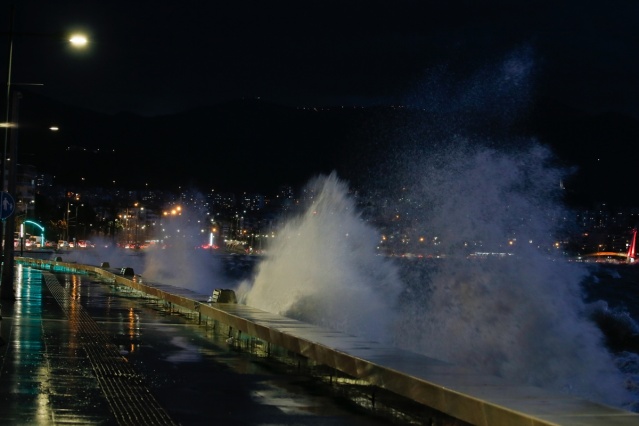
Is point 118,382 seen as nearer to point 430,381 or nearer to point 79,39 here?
point 430,381

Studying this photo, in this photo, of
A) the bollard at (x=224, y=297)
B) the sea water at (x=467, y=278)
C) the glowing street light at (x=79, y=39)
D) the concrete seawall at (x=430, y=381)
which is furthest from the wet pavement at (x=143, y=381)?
the sea water at (x=467, y=278)

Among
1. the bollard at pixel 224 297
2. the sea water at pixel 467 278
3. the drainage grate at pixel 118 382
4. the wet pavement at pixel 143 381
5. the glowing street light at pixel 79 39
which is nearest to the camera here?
the drainage grate at pixel 118 382

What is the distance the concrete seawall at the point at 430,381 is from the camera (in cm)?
932

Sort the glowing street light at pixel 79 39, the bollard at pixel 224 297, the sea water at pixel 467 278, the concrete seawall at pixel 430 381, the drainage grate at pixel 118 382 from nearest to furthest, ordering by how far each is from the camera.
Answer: the concrete seawall at pixel 430 381
the drainage grate at pixel 118 382
the glowing street light at pixel 79 39
the bollard at pixel 224 297
the sea water at pixel 467 278

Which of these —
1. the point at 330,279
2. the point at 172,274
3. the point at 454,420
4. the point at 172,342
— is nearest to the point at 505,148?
the point at 330,279

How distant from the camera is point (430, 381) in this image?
11289 mm

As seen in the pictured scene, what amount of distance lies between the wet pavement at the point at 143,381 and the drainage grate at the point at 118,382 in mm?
12

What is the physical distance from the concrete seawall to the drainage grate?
2.54m

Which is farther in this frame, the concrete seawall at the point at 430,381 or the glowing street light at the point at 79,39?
the glowing street light at the point at 79,39

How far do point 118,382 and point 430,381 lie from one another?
4.83 m

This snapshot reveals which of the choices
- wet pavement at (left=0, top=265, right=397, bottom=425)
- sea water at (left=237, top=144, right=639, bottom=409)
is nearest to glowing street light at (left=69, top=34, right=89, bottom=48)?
wet pavement at (left=0, top=265, right=397, bottom=425)

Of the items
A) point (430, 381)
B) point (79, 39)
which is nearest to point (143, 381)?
point (430, 381)

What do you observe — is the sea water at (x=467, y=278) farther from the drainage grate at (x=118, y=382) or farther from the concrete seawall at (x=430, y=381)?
the concrete seawall at (x=430, y=381)

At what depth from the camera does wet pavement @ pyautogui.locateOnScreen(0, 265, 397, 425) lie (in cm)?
1145
